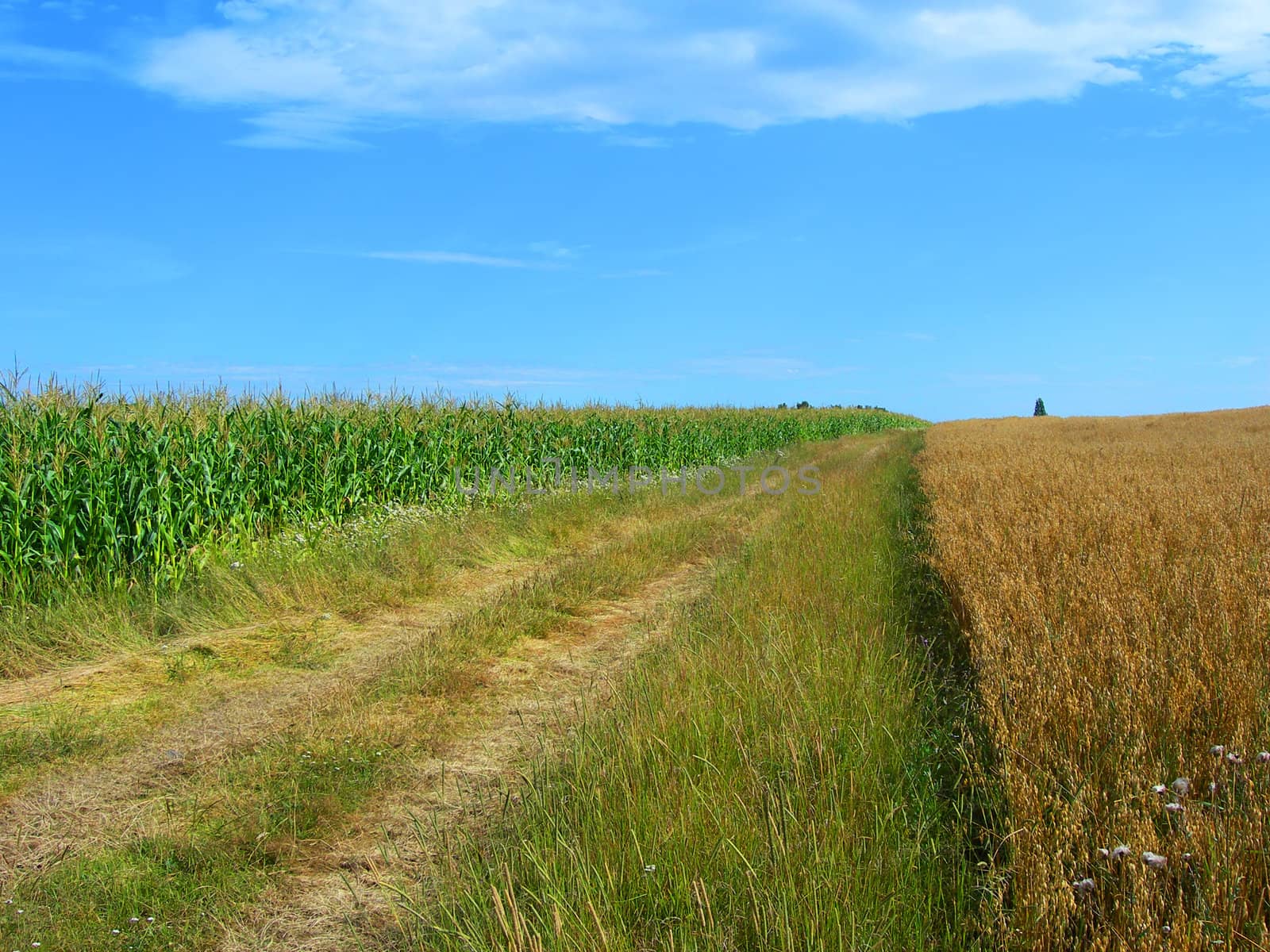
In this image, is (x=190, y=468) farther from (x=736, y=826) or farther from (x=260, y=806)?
(x=736, y=826)

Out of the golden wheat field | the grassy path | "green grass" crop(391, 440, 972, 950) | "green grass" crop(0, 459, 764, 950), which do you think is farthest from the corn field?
the golden wheat field

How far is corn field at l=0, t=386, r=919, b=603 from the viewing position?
9.23 meters

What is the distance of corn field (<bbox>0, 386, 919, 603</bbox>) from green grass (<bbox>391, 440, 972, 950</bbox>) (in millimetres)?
7426

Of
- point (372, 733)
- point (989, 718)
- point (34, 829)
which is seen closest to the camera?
point (989, 718)

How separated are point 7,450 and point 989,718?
1055cm

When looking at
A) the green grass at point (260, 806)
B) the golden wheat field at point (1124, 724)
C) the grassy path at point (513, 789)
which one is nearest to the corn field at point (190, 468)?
the grassy path at point (513, 789)

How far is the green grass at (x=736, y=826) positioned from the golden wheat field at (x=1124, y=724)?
1.26ft

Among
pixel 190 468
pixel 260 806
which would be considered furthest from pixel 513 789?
pixel 190 468

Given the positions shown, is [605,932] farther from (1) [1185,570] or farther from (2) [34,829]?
(1) [1185,570]

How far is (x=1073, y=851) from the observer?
3221mm

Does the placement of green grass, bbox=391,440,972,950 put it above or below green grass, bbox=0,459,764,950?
above

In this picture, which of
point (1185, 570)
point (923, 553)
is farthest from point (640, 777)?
point (923, 553)

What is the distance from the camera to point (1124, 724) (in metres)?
3.71

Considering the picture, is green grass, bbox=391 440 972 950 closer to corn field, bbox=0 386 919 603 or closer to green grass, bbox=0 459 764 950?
green grass, bbox=0 459 764 950
